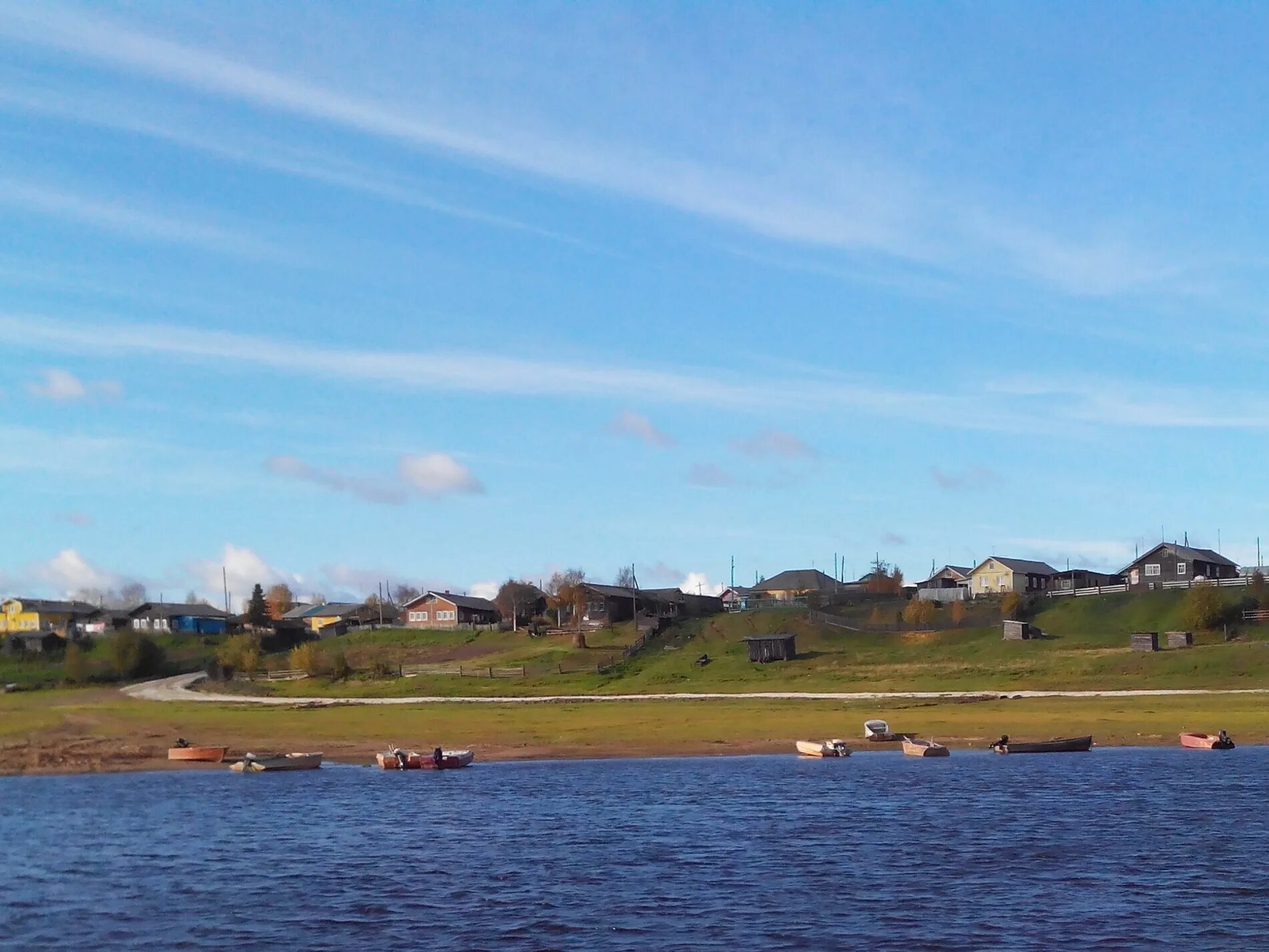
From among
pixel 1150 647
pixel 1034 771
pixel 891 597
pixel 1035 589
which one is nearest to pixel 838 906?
pixel 1034 771

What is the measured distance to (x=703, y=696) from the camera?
332 feet

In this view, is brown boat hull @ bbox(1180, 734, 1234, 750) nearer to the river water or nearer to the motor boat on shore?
the river water

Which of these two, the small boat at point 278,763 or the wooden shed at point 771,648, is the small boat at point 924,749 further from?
the wooden shed at point 771,648

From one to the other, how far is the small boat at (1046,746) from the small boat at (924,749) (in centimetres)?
296

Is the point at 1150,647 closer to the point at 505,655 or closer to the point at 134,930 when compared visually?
the point at 505,655

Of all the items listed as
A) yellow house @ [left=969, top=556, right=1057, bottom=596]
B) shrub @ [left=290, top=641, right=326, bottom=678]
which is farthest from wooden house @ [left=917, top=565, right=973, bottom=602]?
shrub @ [left=290, top=641, right=326, bottom=678]

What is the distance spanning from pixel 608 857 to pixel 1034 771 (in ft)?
91.5

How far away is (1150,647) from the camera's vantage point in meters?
110

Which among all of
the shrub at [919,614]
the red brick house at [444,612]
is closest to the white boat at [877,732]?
the shrub at [919,614]

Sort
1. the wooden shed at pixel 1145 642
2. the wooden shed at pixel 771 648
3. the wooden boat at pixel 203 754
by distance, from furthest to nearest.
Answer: the wooden shed at pixel 771 648
the wooden shed at pixel 1145 642
the wooden boat at pixel 203 754

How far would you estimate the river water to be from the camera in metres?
32.5

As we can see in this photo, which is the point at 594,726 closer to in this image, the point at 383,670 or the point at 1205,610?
the point at 383,670

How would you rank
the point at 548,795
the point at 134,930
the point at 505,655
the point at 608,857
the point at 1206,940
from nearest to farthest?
the point at 1206,940 < the point at 134,930 < the point at 608,857 < the point at 548,795 < the point at 505,655

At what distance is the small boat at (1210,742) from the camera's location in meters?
67.7
